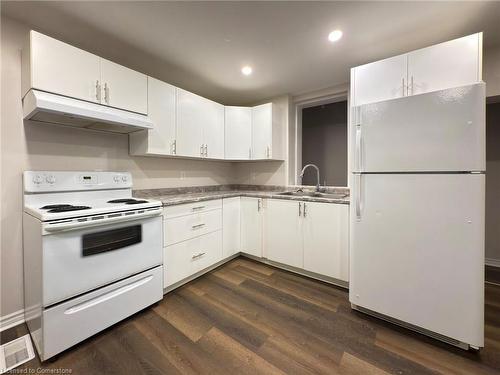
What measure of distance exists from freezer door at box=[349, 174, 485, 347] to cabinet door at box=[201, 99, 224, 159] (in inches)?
68.8

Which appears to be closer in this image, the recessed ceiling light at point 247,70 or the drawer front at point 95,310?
the drawer front at point 95,310

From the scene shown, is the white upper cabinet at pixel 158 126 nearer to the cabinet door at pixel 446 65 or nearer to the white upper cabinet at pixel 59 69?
the white upper cabinet at pixel 59 69

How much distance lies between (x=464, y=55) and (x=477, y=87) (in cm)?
32

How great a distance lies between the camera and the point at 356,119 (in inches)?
67.9

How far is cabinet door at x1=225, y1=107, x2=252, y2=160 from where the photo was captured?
298 centimetres

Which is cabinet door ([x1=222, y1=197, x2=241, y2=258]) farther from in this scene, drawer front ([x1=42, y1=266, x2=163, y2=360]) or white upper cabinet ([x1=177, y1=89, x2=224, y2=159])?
drawer front ([x1=42, y1=266, x2=163, y2=360])

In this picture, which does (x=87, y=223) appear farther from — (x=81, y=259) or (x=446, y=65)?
(x=446, y=65)

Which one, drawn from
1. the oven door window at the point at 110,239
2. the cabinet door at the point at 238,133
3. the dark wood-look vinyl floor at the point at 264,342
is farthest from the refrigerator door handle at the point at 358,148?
the oven door window at the point at 110,239

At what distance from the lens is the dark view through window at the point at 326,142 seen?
3.42 meters

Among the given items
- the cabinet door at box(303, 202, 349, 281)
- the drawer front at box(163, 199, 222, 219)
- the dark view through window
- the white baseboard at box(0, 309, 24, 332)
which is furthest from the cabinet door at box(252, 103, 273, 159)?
the white baseboard at box(0, 309, 24, 332)

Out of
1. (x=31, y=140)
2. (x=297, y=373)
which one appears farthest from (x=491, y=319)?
(x=31, y=140)

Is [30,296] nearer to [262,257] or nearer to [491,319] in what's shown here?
[262,257]

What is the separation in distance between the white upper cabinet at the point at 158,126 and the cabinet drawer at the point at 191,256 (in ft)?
3.25

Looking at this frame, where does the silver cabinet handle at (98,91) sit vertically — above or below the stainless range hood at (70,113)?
above
